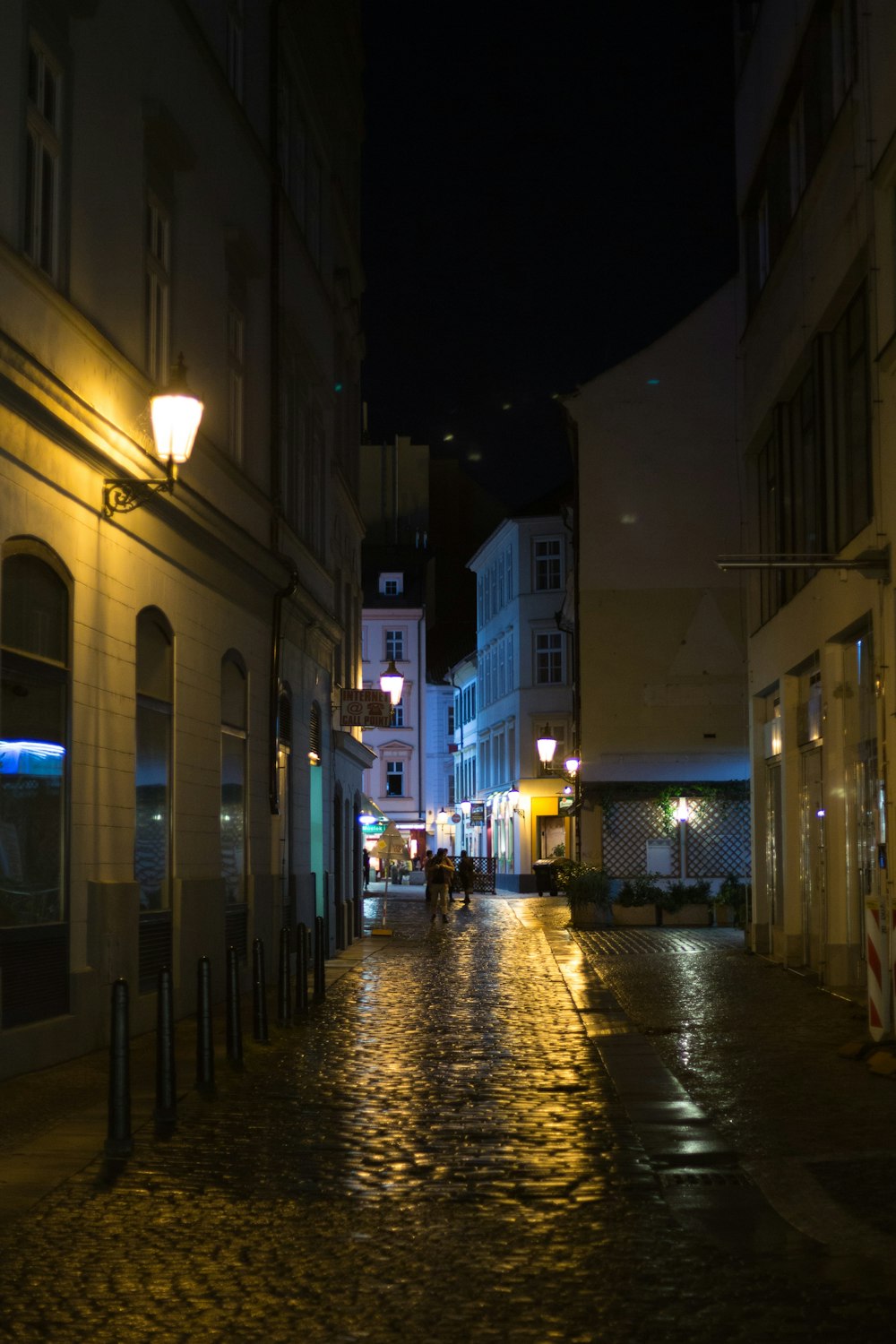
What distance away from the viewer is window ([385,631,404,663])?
8694 cm

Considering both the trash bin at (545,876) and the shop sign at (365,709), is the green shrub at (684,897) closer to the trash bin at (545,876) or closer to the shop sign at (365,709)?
the shop sign at (365,709)

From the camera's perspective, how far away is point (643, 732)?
39.9 meters

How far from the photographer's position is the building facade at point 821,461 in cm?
1570

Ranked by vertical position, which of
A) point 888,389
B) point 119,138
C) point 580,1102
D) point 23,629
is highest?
point 119,138

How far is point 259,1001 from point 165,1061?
13.3ft

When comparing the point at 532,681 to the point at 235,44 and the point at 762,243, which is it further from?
the point at 235,44

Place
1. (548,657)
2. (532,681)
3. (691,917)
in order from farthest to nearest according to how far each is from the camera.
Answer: (532,681) < (548,657) < (691,917)

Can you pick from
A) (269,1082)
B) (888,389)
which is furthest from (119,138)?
(269,1082)

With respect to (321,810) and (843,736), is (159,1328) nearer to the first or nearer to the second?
(843,736)

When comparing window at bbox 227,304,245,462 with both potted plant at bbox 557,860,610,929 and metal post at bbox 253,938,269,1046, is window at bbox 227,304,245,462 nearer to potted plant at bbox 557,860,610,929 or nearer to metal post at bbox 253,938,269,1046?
metal post at bbox 253,938,269,1046

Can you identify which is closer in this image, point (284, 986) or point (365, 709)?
point (284, 986)

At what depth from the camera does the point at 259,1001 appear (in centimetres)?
1386

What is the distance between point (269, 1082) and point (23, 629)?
3.72 meters

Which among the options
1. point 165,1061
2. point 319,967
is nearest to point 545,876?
point 319,967
